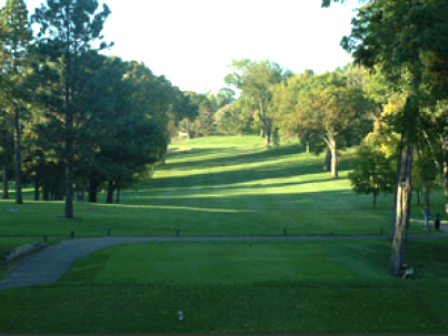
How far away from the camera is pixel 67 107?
49.4 metres

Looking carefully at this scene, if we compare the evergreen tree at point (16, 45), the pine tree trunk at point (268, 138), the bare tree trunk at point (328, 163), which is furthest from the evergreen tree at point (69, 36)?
the pine tree trunk at point (268, 138)

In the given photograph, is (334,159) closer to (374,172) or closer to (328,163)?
(328,163)

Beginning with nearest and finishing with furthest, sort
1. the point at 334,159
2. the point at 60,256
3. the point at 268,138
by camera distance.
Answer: the point at 60,256 → the point at 334,159 → the point at 268,138

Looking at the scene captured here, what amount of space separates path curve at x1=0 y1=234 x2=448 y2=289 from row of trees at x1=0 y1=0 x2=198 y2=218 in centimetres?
1388

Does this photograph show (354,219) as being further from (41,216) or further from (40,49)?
(40,49)

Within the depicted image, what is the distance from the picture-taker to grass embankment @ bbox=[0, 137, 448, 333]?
535 inches

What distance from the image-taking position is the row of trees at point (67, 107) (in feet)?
162

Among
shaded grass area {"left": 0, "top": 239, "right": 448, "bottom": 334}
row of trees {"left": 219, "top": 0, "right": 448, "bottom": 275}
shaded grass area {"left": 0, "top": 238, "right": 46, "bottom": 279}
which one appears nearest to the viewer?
shaded grass area {"left": 0, "top": 239, "right": 448, "bottom": 334}

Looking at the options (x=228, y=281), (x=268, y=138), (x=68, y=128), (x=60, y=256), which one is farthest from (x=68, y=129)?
(x=268, y=138)

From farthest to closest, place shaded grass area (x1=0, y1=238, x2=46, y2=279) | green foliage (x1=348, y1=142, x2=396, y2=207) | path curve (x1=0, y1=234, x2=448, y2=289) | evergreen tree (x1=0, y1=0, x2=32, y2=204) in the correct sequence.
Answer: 1. green foliage (x1=348, y1=142, x2=396, y2=207)
2. evergreen tree (x1=0, y1=0, x2=32, y2=204)
3. shaded grass area (x1=0, y1=238, x2=46, y2=279)
4. path curve (x1=0, y1=234, x2=448, y2=289)

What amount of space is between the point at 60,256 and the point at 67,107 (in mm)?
23340

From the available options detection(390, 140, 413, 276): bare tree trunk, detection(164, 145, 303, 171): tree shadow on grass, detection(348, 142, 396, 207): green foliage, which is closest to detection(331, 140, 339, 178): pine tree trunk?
detection(164, 145, 303, 171): tree shadow on grass

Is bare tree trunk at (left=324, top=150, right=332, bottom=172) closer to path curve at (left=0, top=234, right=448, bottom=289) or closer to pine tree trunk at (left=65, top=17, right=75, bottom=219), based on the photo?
pine tree trunk at (left=65, top=17, right=75, bottom=219)

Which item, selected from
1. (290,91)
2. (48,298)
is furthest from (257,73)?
(48,298)
